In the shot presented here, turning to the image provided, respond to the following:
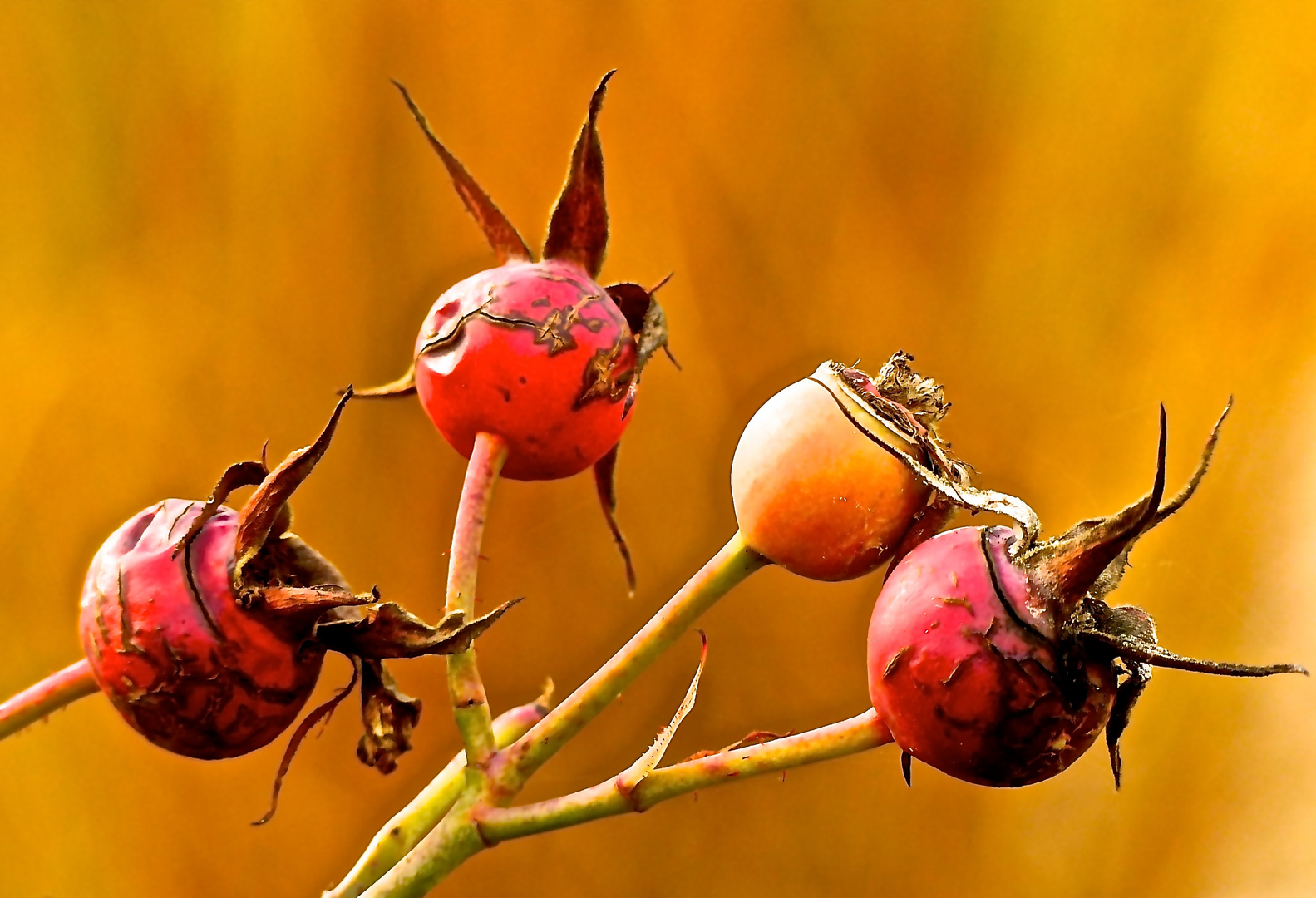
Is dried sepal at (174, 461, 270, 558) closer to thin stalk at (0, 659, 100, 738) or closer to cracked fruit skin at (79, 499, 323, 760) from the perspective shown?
cracked fruit skin at (79, 499, 323, 760)

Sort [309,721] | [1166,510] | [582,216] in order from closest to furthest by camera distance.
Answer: [1166,510] → [309,721] → [582,216]

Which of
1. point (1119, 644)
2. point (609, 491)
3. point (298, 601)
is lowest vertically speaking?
point (1119, 644)

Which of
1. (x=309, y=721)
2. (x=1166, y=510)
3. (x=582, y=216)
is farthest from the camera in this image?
(x=582, y=216)

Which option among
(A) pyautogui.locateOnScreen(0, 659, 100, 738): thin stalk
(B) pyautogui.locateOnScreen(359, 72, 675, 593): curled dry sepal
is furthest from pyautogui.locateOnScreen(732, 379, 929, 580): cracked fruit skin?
(A) pyautogui.locateOnScreen(0, 659, 100, 738): thin stalk

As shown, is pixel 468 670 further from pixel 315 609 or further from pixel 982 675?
pixel 982 675

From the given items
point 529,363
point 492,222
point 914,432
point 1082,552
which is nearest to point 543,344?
point 529,363

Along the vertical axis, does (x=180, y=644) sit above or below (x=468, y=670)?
above

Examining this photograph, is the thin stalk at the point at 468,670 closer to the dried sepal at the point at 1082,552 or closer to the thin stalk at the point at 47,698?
the thin stalk at the point at 47,698
